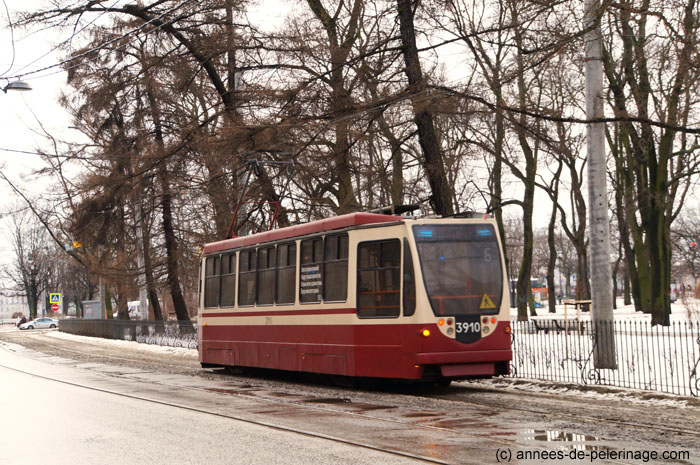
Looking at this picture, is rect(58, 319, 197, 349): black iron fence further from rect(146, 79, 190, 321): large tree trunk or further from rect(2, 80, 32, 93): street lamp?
rect(2, 80, 32, 93): street lamp

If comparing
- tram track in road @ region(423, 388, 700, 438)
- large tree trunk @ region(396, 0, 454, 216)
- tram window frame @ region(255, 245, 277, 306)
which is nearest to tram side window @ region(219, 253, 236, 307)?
tram window frame @ region(255, 245, 277, 306)

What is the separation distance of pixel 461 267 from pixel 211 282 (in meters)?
8.93

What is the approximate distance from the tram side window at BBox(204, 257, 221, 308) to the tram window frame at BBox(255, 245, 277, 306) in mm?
2577

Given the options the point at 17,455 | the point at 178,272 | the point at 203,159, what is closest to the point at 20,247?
the point at 178,272

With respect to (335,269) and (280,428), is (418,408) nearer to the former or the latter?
(280,428)

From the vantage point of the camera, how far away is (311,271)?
56.5 feet

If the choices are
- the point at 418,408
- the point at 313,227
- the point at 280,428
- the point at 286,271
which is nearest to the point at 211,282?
the point at 286,271

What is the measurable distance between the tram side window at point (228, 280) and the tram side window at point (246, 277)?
0.38m

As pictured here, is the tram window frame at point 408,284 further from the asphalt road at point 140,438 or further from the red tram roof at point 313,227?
the asphalt road at point 140,438

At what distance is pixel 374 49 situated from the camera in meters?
23.1

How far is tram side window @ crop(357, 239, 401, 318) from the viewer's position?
15.1 meters

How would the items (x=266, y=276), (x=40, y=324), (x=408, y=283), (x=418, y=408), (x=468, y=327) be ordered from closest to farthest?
(x=418, y=408) < (x=408, y=283) < (x=468, y=327) < (x=266, y=276) < (x=40, y=324)

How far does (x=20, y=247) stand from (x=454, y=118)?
92.9 metres

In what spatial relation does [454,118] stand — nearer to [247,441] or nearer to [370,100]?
[370,100]
